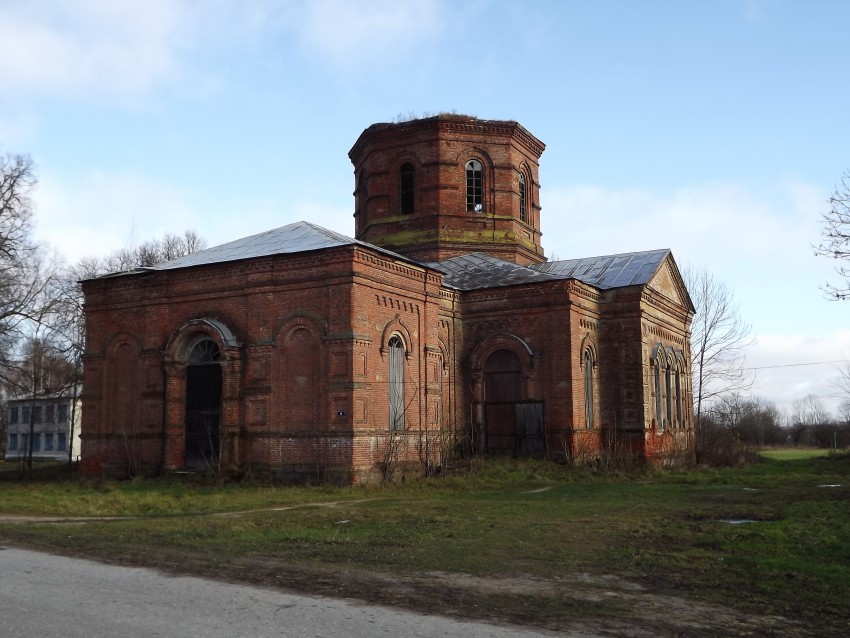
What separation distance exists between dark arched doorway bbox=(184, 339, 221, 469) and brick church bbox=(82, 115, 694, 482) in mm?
41

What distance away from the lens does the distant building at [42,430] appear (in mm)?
47281

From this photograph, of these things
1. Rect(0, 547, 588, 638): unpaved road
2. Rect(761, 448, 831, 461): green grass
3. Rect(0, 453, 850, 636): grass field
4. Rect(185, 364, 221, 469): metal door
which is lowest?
Rect(761, 448, 831, 461): green grass

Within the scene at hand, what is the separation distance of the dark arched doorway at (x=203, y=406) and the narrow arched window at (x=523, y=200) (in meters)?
12.8

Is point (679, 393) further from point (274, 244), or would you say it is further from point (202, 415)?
point (202, 415)

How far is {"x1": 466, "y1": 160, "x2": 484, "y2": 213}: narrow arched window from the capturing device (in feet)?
88.7

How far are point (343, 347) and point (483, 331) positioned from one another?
252 inches

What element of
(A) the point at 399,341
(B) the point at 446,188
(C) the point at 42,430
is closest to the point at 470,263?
(B) the point at 446,188

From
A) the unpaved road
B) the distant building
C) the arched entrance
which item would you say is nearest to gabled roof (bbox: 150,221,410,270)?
the arched entrance

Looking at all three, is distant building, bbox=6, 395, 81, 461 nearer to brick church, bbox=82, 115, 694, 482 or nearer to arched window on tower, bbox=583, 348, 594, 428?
brick church, bbox=82, 115, 694, 482

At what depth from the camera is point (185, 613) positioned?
20.7ft

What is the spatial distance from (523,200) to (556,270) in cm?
311

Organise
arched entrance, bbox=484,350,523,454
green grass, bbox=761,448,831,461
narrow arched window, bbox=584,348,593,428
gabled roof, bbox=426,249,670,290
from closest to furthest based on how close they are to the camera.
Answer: arched entrance, bbox=484,350,523,454 → narrow arched window, bbox=584,348,593,428 → gabled roof, bbox=426,249,670,290 → green grass, bbox=761,448,831,461

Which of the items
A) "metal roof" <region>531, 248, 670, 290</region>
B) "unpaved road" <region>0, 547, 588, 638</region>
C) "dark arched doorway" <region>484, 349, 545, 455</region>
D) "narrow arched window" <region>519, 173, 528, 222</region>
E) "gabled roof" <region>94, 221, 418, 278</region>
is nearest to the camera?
"unpaved road" <region>0, 547, 588, 638</region>

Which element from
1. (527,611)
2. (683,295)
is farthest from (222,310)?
(683,295)
